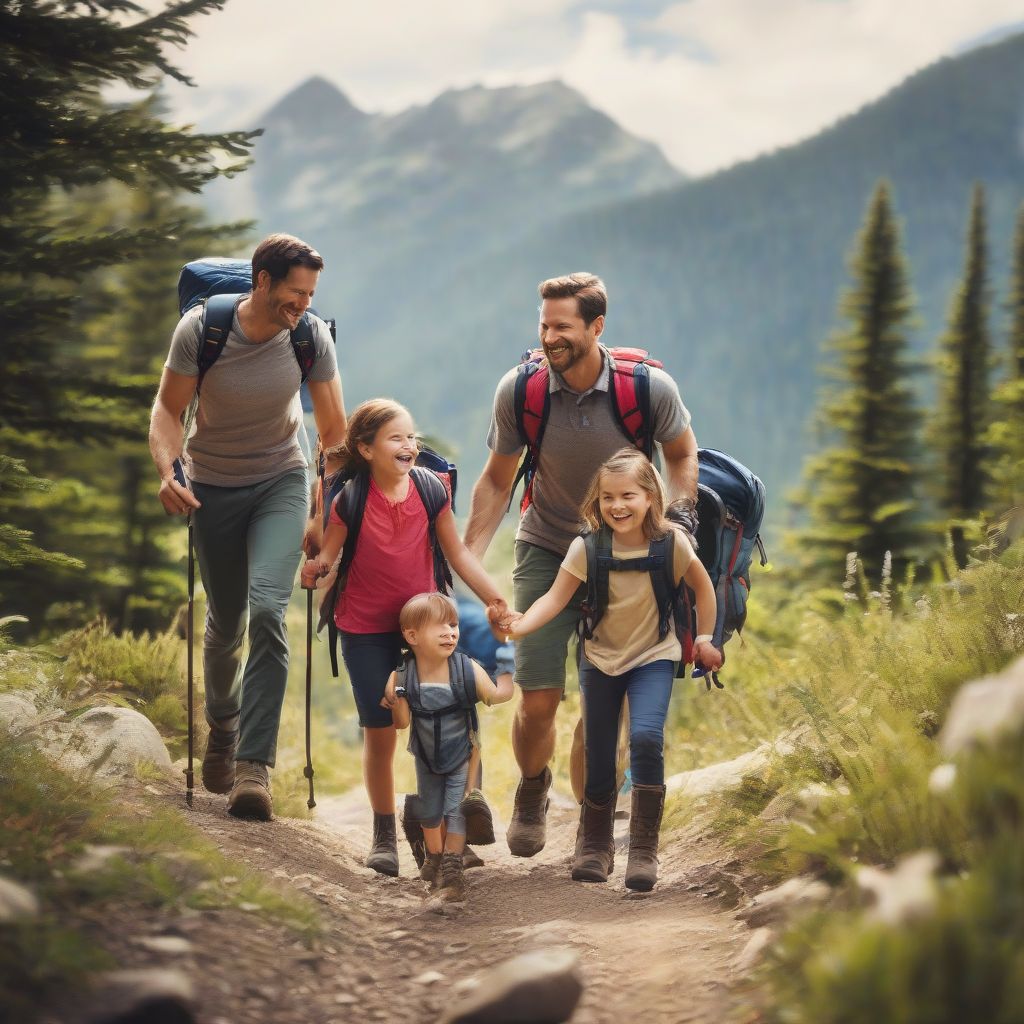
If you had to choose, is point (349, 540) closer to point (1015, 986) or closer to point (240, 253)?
point (1015, 986)

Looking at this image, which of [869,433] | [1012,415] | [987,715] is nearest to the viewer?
[987,715]

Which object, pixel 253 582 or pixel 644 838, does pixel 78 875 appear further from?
pixel 644 838

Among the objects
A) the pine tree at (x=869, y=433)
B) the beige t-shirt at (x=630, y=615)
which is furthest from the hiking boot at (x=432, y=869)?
the pine tree at (x=869, y=433)

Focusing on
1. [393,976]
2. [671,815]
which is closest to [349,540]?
[393,976]

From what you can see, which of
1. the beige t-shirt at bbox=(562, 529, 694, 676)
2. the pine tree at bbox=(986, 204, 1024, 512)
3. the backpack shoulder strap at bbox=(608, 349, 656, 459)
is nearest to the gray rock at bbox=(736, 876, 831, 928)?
the beige t-shirt at bbox=(562, 529, 694, 676)

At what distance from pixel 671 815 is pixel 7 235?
6.13m

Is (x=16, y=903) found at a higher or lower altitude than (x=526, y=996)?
higher

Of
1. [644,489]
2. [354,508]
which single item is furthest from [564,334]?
[354,508]

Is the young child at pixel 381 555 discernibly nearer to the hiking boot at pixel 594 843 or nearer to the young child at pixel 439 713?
the young child at pixel 439 713

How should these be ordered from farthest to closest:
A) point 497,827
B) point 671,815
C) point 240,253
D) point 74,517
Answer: point 240,253 < point 74,517 < point 497,827 < point 671,815

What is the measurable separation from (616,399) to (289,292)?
5.28 feet

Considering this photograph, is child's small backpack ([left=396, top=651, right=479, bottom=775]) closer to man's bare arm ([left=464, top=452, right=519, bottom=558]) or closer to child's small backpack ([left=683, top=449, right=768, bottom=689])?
man's bare arm ([left=464, top=452, right=519, bottom=558])

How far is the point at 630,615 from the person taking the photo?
5.31 m

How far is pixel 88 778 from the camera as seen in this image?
4.57 m
